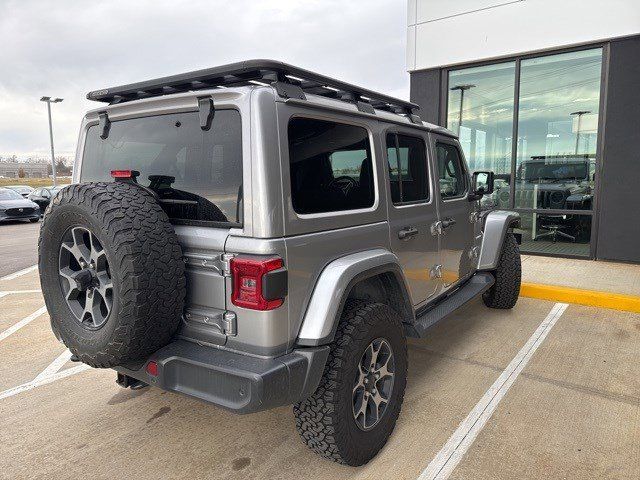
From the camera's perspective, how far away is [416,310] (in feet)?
11.0

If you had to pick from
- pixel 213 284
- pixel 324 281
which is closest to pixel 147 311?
pixel 213 284

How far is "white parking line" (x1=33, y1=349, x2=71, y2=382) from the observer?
3.73 metres

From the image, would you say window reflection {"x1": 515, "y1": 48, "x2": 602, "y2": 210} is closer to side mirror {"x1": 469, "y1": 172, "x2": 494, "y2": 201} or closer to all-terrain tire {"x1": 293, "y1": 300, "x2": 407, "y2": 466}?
side mirror {"x1": 469, "y1": 172, "x2": 494, "y2": 201}

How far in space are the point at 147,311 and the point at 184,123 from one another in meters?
0.97

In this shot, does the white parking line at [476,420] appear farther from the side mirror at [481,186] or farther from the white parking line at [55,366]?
the white parking line at [55,366]

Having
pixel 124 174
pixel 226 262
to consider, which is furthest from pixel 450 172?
pixel 124 174

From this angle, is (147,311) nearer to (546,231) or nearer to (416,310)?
(416,310)

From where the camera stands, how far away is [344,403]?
7.64 ft

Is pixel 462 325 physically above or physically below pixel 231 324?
below

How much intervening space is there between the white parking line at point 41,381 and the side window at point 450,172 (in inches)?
131

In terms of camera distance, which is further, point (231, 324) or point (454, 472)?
point (454, 472)

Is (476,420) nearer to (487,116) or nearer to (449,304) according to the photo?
(449,304)

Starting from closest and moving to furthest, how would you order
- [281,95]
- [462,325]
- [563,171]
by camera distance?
[281,95]
[462,325]
[563,171]

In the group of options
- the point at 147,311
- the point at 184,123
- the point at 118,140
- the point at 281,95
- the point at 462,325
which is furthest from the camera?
the point at 462,325
